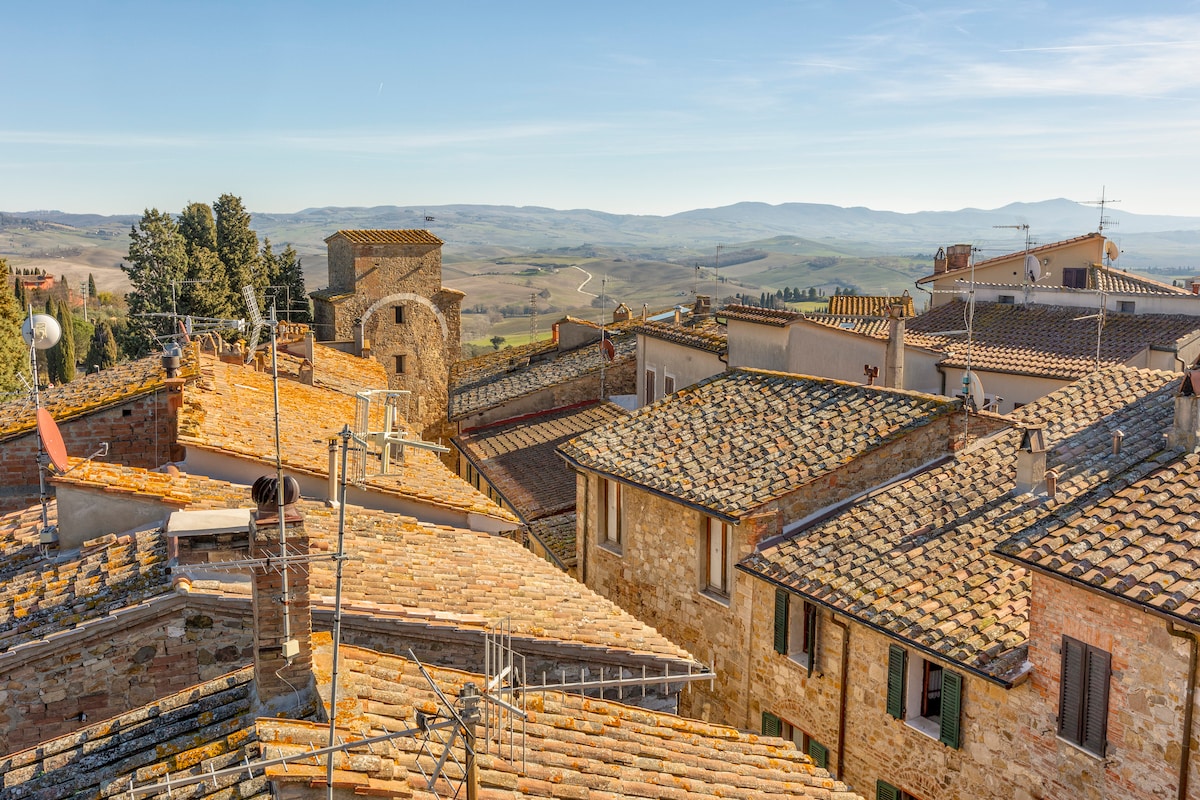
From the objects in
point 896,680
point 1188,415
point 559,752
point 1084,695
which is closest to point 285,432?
point 896,680

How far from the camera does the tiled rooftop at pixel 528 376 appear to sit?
104 feet


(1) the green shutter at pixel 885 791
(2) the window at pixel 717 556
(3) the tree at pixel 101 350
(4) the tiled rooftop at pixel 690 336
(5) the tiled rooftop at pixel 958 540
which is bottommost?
(1) the green shutter at pixel 885 791

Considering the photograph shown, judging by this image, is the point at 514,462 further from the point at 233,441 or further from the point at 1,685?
the point at 1,685

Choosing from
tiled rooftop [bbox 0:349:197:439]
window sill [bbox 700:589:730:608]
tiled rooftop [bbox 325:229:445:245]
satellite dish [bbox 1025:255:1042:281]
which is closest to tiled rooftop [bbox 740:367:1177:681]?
window sill [bbox 700:589:730:608]

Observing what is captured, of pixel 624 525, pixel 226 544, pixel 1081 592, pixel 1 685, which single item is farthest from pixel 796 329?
pixel 1 685

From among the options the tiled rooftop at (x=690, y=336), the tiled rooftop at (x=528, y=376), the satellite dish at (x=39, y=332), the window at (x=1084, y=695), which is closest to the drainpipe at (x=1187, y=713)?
the window at (x=1084, y=695)

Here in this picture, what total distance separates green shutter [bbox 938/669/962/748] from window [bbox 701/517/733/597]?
399cm

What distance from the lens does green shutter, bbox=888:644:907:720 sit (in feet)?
38.9

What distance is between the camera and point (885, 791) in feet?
40.7

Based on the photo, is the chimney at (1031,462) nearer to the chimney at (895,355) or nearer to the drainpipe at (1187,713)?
the drainpipe at (1187,713)

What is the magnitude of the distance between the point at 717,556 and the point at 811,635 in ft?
7.43

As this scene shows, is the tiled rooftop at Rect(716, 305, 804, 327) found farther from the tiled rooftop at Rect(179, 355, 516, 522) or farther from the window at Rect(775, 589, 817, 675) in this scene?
the window at Rect(775, 589, 817, 675)

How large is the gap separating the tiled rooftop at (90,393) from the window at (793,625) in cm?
953

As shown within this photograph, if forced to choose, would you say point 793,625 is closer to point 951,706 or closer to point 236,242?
point 951,706
